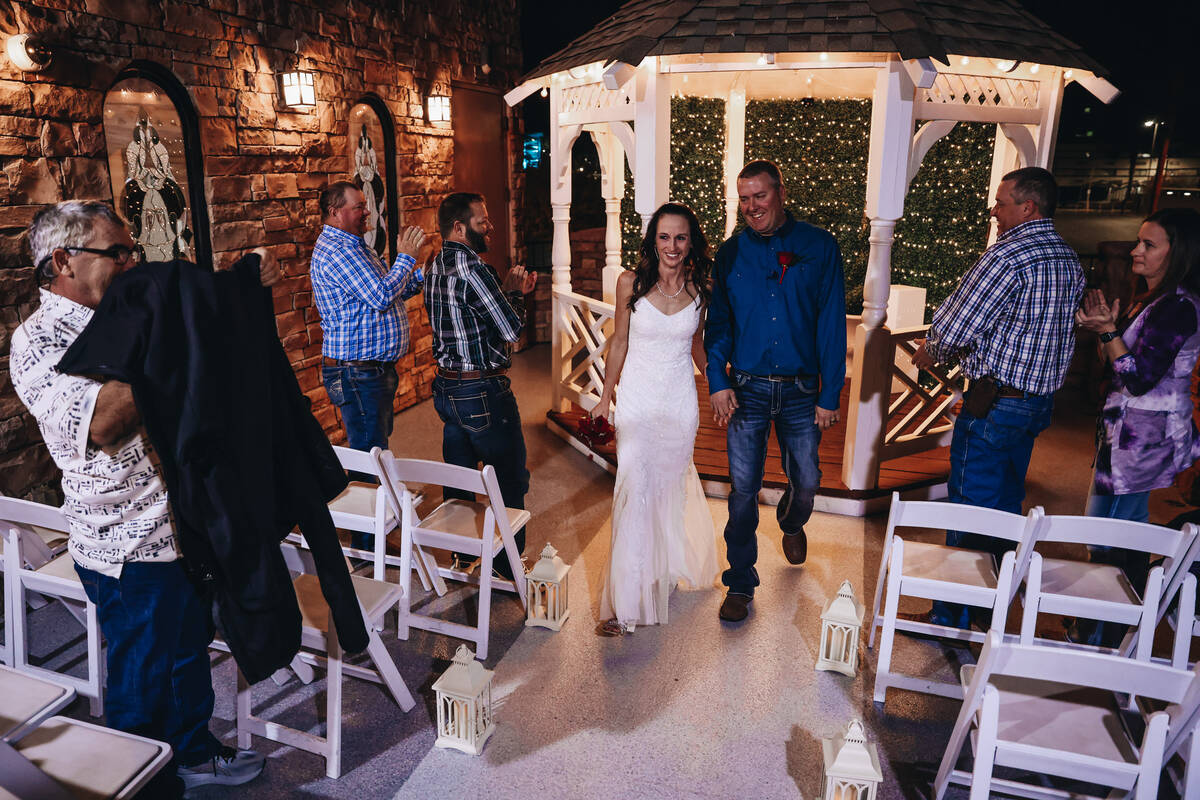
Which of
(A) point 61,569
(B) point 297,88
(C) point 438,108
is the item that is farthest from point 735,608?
(C) point 438,108

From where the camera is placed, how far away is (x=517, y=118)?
9.80 meters

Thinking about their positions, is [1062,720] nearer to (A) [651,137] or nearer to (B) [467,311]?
(B) [467,311]

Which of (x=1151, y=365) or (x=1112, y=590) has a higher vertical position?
(x=1151, y=365)

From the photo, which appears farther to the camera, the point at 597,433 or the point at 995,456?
the point at 597,433

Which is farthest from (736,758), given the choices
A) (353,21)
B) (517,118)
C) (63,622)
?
(517,118)

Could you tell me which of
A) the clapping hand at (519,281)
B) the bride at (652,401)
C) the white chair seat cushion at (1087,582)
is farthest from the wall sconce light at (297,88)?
the white chair seat cushion at (1087,582)

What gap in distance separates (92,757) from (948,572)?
118 inches

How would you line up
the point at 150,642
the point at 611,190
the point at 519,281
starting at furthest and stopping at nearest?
the point at 611,190, the point at 519,281, the point at 150,642

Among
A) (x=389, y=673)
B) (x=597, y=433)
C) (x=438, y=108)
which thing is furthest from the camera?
(x=438, y=108)

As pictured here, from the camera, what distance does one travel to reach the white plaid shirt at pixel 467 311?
3721 mm

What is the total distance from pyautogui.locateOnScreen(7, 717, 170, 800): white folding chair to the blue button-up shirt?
8.59ft

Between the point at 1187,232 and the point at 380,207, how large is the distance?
5895 mm

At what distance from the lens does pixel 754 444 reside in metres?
3.87

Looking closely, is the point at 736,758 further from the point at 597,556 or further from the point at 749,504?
the point at 597,556
